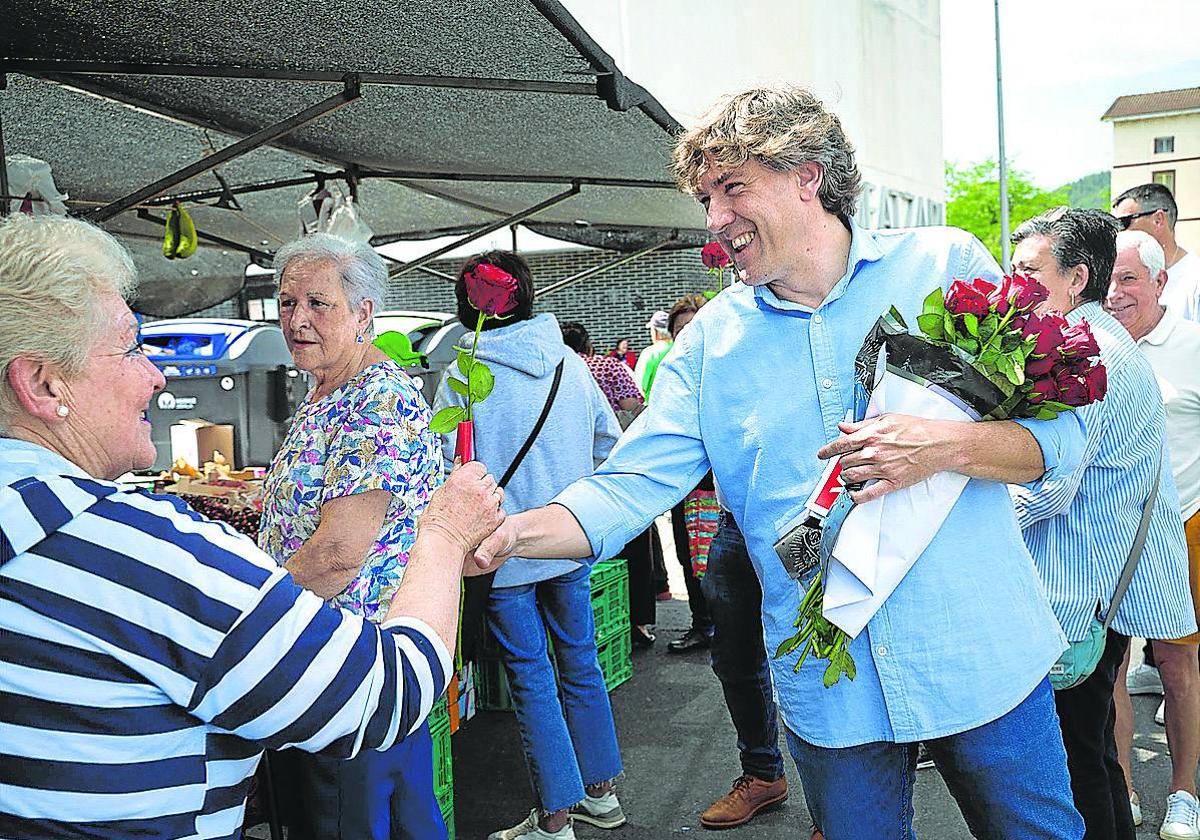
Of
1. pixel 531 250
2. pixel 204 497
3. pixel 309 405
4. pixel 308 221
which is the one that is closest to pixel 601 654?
pixel 204 497

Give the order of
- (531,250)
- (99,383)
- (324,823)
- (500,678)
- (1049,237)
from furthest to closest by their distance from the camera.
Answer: (531,250) → (500,678) → (1049,237) → (324,823) → (99,383)

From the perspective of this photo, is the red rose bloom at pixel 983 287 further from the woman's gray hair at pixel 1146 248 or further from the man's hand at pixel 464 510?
the woman's gray hair at pixel 1146 248

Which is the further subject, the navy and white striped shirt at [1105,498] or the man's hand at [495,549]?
the navy and white striped shirt at [1105,498]

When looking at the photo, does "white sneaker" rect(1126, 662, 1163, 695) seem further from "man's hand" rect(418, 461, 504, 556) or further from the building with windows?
the building with windows

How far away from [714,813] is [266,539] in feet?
7.71

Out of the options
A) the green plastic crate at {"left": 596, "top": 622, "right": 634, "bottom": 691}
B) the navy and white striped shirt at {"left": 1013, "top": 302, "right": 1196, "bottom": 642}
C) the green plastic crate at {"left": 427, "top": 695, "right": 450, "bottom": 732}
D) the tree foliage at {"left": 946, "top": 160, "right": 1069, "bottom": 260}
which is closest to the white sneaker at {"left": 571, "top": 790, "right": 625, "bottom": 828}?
the green plastic crate at {"left": 427, "top": 695, "right": 450, "bottom": 732}

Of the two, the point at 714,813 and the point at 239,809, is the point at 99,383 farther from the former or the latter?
the point at 714,813

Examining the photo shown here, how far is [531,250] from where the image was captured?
19750 mm

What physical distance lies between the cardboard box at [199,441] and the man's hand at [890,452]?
5241 millimetres

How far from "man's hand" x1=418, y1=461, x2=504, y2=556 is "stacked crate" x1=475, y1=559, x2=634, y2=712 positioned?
3.72 meters

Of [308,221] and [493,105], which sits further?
[308,221]

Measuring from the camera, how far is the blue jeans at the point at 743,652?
4.48 metres

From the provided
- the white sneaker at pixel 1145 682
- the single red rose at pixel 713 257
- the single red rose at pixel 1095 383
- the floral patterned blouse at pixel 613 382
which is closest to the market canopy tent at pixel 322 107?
the single red rose at pixel 713 257

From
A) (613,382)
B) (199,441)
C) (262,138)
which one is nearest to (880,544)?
(262,138)
